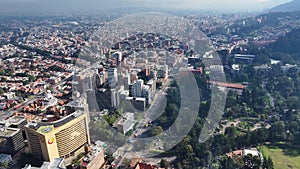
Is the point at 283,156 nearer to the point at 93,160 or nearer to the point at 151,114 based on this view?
the point at 151,114

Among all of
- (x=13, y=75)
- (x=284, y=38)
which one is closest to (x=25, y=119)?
(x=13, y=75)

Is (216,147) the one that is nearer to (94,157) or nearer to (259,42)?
(94,157)

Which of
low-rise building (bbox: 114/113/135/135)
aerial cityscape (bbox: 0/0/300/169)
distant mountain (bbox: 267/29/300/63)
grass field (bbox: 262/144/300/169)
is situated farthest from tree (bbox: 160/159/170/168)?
distant mountain (bbox: 267/29/300/63)

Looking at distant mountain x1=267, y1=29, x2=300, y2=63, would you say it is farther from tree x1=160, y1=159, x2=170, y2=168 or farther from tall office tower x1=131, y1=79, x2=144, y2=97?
tree x1=160, y1=159, x2=170, y2=168

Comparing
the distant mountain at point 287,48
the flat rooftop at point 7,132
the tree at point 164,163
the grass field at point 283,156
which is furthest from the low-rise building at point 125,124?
the distant mountain at point 287,48

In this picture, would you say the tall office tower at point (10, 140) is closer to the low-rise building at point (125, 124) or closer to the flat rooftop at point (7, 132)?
the flat rooftop at point (7, 132)

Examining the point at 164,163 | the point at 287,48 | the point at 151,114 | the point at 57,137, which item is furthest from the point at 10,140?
the point at 287,48
